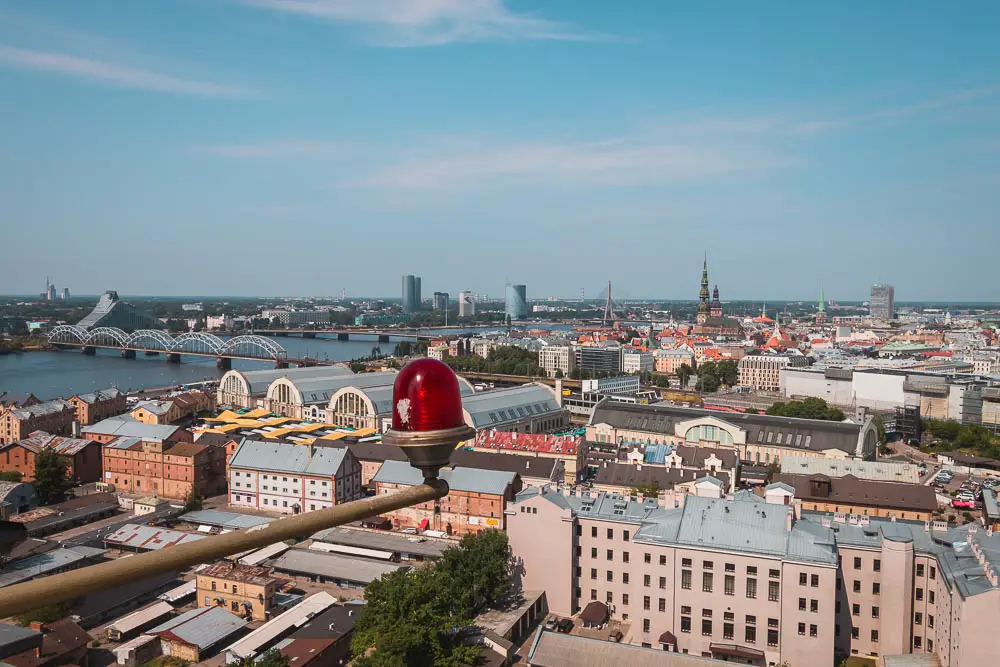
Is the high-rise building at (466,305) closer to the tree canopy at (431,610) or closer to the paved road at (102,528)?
the paved road at (102,528)

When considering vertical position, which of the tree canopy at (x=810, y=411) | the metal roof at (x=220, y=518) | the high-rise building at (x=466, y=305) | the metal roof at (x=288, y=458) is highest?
the high-rise building at (x=466, y=305)

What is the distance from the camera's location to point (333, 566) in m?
7.93

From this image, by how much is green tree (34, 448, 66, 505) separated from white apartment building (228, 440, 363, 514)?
237 cm

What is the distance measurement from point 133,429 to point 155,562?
12604 mm

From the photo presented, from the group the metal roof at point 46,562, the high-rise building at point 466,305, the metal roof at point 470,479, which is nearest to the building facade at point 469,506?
the metal roof at point 470,479

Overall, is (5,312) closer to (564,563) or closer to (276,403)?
(276,403)

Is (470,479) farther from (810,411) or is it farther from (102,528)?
(810,411)

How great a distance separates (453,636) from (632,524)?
2067mm

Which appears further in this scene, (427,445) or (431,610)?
(431,610)

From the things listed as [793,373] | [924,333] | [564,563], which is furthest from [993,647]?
[924,333]

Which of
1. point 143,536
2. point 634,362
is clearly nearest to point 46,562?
point 143,536

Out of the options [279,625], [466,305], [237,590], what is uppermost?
[466,305]

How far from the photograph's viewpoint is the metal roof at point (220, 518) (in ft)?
29.7

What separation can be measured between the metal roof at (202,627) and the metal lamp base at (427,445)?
20.7 ft
